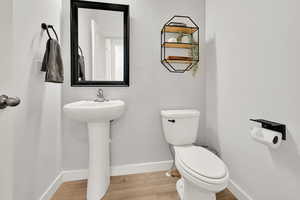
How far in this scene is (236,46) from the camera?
1548 mm

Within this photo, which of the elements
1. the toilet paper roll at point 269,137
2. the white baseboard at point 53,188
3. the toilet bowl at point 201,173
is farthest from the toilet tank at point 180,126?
the white baseboard at point 53,188

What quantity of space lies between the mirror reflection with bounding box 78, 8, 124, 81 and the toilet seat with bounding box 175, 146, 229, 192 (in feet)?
Result: 3.60

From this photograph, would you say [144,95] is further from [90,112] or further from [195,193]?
[195,193]

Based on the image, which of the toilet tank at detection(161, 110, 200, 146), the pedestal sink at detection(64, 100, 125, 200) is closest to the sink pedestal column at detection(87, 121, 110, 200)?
the pedestal sink at detection(64, 100, 125, 200)

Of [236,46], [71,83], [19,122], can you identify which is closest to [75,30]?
[71,83]

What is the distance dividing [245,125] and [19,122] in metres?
1.73

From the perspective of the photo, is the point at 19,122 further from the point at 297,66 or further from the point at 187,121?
the point at 297,66

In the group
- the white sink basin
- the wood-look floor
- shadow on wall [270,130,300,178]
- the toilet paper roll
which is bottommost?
the wood-look floor

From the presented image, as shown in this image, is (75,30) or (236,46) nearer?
(236,46)

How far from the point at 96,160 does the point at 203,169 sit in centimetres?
94

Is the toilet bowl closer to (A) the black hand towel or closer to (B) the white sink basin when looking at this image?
(B) the white sink basin

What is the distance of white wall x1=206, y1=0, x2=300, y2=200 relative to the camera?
1.06 meters

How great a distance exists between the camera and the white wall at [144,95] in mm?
1834

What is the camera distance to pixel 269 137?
1104 mm
